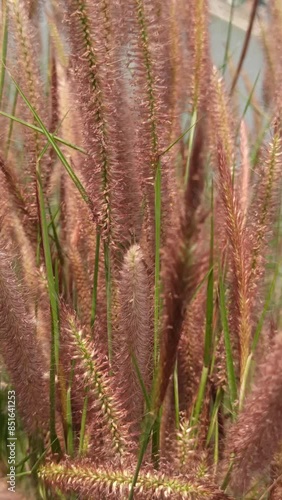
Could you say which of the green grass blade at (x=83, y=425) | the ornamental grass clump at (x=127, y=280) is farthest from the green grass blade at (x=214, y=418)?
the green grass blade at (x=83, y=425)

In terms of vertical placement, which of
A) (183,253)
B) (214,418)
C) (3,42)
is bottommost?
(214,418)

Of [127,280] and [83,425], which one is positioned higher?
[127,280]

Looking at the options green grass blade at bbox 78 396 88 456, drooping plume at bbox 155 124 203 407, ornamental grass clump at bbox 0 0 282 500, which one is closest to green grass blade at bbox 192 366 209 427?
ornamental grass clump at bbox 0 0 282 500

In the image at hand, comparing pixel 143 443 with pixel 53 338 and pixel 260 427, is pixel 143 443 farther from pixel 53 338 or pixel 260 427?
pixel 53 338

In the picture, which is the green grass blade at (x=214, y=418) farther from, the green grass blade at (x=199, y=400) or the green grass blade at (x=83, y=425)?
the green grass blade at (x=83, y=425)

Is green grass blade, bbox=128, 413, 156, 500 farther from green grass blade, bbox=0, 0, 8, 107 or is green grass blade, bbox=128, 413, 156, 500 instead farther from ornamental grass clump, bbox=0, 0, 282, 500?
green grass blade, bbox=0, 0, 8, 107

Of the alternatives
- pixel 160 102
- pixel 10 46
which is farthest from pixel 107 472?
pixel 10 46

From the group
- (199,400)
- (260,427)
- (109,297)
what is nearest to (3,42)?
(109,297)

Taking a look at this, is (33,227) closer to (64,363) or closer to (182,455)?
(64,363)
